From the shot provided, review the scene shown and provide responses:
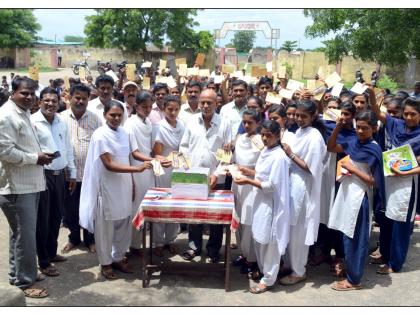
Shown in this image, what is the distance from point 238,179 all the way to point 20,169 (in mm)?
1825

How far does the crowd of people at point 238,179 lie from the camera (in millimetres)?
3859

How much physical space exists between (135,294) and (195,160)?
143 cm

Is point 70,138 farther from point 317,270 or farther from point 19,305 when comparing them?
point 317,270

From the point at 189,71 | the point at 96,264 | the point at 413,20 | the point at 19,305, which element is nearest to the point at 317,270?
the point at 96,264

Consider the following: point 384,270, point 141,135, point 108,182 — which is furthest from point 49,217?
point 384,270

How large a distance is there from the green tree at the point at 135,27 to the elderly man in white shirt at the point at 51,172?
26.8m

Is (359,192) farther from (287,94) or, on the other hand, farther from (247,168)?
(287,94)

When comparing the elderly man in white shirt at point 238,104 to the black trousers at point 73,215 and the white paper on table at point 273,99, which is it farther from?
the black trousers at point 73,215

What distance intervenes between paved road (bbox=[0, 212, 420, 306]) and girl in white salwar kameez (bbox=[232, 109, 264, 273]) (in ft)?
0.90

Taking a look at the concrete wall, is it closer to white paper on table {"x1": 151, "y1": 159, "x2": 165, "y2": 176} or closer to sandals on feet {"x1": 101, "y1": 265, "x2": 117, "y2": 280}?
white paper on table {"x1": 151, "y1": 159, "x2": 165, "y2": 176}

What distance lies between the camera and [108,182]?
4246 millimetres

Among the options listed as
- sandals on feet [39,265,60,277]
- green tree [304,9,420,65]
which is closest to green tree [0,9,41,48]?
green tree [304,9,420,65]

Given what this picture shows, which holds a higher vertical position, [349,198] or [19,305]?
[349,198]

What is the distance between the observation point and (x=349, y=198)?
412 cm
